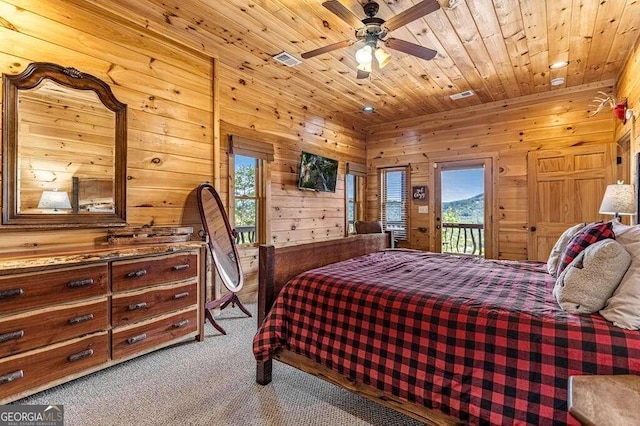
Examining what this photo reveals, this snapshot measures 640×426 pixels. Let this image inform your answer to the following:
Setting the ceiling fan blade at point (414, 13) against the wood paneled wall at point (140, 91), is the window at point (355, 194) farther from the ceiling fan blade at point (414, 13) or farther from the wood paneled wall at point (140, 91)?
the ceiling fan blade at point (414, 13)

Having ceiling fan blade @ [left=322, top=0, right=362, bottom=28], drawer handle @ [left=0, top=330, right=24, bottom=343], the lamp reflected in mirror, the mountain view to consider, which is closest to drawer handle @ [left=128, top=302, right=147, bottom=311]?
drawer handle @ [left=0, top=330, right=24, bottom=343]

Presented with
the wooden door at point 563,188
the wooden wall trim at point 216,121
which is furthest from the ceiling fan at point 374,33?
the wooden door at point 563,188

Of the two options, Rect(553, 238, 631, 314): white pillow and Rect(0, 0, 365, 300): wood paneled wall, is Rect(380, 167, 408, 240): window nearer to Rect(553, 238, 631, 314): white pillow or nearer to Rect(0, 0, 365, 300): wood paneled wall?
Rect(0, 0, 365, 300): wood paneled wall

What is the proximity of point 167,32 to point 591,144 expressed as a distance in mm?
5311

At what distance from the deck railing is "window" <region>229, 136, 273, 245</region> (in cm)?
404

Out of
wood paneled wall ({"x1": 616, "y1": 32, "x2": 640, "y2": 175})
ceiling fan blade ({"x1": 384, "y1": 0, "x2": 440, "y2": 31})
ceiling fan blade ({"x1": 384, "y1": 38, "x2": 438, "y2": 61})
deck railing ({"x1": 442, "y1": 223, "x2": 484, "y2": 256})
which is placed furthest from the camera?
deck railing ({"x1": 442, "y1": 223, "x2": 484, "y2": 256})

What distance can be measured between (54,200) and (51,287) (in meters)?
0.76

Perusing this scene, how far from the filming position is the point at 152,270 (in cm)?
258

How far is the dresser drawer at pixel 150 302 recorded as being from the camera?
2389 mm

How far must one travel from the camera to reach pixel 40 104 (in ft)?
7.77

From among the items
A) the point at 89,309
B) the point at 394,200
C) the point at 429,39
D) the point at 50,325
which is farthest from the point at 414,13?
the point at 394,200

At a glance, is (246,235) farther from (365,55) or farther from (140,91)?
(365,55)

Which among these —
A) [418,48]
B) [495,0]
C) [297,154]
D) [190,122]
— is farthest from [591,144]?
[190,122]

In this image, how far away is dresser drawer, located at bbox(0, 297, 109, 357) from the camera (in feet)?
6.15
